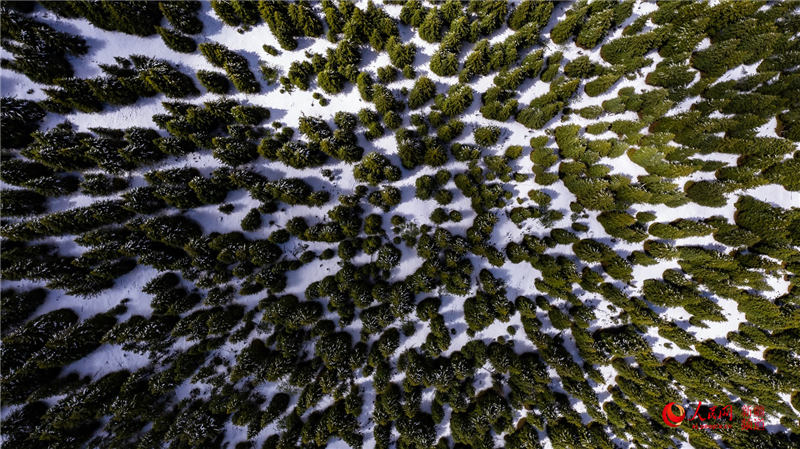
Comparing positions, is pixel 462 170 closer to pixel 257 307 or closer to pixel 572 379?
pixel 572 379

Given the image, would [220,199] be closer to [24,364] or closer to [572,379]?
[24,364]

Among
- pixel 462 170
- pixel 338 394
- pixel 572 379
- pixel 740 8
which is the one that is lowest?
pixel 572 379

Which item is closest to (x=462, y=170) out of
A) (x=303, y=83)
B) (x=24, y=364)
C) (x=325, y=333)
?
(x=303, y=83)

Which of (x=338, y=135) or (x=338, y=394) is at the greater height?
(x=338, y=135)

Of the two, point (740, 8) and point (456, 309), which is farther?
point (456, 309)

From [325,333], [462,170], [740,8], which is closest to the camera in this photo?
[740,8]

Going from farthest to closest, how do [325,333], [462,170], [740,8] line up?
[462,170]
[325,333]
[740,8]
